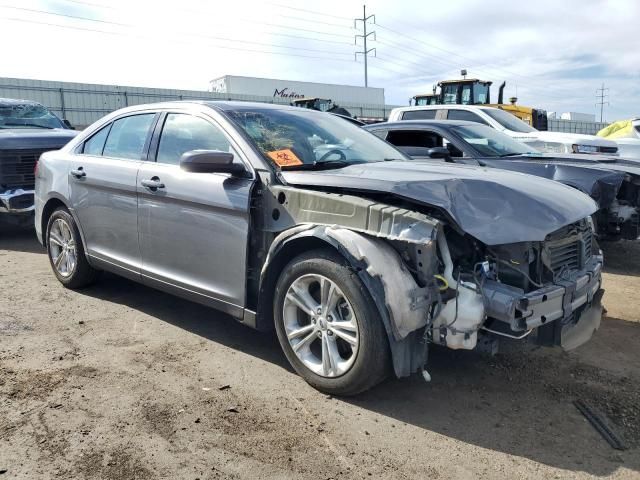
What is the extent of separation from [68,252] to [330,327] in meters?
3.31

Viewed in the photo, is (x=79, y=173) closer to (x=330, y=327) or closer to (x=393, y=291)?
(x=330, y=327)

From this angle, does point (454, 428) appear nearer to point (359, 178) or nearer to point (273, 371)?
point (273, 371)

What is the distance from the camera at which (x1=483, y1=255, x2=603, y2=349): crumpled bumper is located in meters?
2.87

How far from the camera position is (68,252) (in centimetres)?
539

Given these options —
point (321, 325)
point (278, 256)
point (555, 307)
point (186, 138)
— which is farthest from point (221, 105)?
point (555, 307)

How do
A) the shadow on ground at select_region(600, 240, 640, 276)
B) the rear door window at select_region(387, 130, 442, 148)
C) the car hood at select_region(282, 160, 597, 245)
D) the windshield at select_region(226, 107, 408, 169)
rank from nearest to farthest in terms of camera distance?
the car hood at select_region(282, 160, 597, 245) < the windshield at select_region(226, 107, 408, 169) < the shadow on ground at select_region(600, 240, 640, 276) < the rear door window at select_region(387, 130, 442, 148)

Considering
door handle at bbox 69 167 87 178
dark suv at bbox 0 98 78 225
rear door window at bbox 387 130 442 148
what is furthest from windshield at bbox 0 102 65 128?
rear door window at bbox 387 130 442 148

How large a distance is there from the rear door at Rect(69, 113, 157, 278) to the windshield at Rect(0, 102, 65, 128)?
4796 mm

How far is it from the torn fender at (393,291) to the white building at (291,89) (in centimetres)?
3776

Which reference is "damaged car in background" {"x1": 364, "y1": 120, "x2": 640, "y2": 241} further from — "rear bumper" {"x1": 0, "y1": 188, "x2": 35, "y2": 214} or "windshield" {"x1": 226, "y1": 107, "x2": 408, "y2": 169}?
"rear bumper" {"x1": 0, "y1": 188, "x2": 35, "y2": 214}

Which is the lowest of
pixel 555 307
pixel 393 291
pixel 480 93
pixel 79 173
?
pixel 555 307

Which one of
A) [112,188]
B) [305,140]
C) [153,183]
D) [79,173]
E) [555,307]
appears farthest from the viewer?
[79,173]

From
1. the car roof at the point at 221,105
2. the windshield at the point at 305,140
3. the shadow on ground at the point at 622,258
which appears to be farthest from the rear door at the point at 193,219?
the shadow on ground at the point at 622,258

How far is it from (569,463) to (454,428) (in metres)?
0.58
